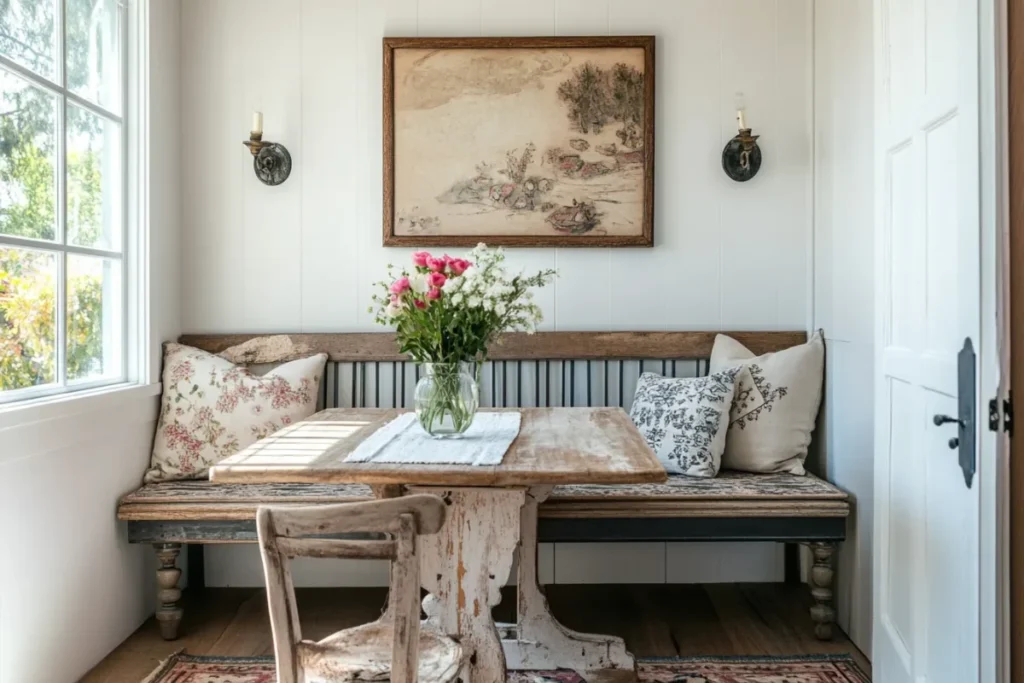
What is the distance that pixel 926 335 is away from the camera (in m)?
1.88

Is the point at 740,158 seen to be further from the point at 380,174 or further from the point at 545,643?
the point at 545,643

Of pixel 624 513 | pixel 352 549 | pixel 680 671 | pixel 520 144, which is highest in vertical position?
pixel 520 144

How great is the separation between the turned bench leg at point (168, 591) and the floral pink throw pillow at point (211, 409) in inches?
11.8

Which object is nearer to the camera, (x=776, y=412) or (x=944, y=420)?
(x=944, y=420)

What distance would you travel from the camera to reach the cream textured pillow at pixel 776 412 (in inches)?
114

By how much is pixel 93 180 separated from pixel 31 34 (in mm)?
511

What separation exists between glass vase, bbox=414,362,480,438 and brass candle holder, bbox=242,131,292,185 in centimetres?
156

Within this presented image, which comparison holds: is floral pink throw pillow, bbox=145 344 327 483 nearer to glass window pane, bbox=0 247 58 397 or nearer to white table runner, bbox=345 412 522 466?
glass window pane, bbox=0 247 58 397

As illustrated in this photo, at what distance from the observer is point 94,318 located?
8.87 feet

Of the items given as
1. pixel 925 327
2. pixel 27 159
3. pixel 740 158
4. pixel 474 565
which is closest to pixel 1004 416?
pixel 925 327

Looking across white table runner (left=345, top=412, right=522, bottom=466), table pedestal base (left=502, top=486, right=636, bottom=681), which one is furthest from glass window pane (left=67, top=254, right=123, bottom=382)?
table pedestal base (left=502, top=486, right=636, bottom=681)

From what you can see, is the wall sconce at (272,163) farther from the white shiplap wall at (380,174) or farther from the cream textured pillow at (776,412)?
the cream textured pillow at (776,412)

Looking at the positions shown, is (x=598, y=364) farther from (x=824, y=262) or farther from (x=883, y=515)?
(x=883, y=515)

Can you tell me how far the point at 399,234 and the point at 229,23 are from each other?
109 centimetres
